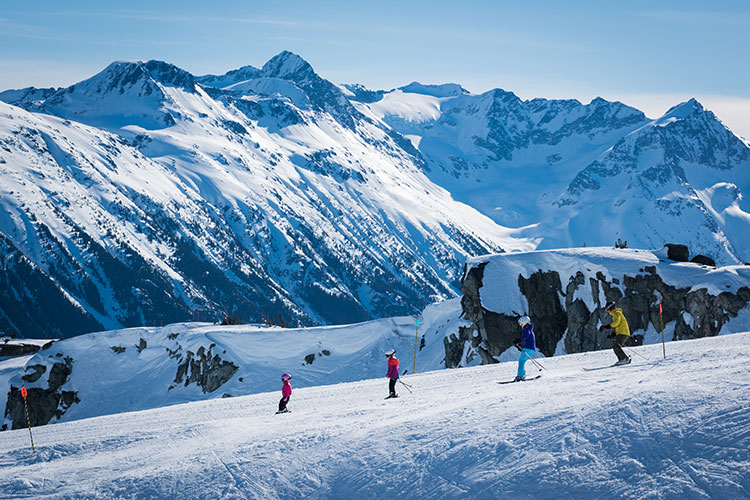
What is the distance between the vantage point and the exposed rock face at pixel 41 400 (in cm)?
7162

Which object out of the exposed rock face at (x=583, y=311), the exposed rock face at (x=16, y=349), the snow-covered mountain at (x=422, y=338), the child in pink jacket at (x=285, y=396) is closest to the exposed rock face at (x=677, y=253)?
the snow-covered mountain at (x=422, y=338)

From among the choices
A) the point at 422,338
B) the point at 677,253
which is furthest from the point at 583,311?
the point at 422,338

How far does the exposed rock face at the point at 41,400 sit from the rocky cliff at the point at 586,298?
132 ft

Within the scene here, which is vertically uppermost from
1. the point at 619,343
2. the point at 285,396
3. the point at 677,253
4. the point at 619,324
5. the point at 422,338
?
the point at 677,253

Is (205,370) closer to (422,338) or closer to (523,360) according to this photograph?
(422,338)

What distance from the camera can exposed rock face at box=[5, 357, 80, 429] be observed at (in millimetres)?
71625

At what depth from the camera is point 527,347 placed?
2152cm

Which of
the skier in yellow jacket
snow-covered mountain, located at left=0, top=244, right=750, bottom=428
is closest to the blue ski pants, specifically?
the skier in yellow jacket

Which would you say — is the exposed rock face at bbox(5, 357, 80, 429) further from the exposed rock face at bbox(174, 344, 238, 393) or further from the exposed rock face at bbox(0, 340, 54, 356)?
the exposed rock face at bbox(174, 344, 238, 393)

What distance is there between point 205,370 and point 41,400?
17.9m

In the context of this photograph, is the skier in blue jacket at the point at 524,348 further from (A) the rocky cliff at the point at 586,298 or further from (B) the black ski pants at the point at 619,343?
(A) the rocky cliff at the point at 586,298

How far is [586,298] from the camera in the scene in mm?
52188

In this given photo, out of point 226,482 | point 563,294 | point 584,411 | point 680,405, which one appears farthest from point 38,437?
point 563,294

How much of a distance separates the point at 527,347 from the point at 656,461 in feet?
31.2
